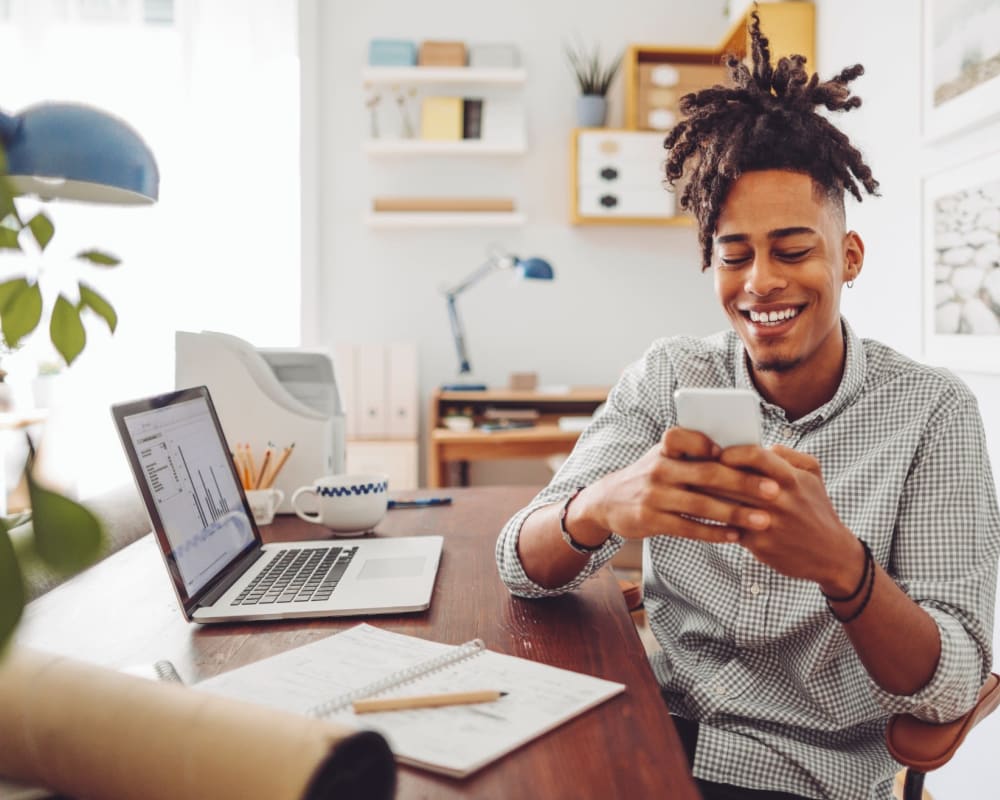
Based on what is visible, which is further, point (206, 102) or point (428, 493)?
point (206, 102)

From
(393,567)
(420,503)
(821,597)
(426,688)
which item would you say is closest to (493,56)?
(420,503)

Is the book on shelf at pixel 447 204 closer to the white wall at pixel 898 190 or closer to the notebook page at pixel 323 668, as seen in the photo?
the white wall at pixel 898 190

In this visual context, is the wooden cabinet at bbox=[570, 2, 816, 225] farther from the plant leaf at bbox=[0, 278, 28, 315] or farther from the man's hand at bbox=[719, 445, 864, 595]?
the plant leaf at bbox=[0, 278, 28, 315]

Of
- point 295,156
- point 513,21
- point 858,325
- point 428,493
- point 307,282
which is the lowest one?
point 428,493

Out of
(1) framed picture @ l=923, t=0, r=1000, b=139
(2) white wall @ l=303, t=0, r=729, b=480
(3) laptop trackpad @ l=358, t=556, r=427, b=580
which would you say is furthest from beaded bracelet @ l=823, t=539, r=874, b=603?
(2) white wall @ l=303, t=0, r=729, b=480

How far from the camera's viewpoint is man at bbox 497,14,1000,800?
84 centimetres

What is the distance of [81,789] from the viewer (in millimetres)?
523

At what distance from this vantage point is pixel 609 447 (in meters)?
1.16

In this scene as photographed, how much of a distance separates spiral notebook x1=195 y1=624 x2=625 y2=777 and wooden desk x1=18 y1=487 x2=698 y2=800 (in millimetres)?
16

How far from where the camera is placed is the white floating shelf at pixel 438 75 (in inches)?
142

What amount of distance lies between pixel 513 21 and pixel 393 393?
184cm

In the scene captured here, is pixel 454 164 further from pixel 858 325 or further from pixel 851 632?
pixel 851 632

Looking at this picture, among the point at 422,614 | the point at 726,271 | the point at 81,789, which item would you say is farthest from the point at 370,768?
the point at 726,271

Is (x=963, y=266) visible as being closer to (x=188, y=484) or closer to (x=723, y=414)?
(x=723, y=414)
